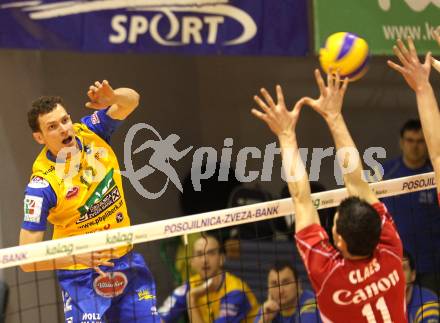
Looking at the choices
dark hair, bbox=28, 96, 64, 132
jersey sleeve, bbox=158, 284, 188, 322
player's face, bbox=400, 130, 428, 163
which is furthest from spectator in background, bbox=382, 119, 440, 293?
dark hair, bbox=28, 96, 64, 132

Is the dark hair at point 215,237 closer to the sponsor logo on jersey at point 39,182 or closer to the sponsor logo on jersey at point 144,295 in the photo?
the sponsor logo on jersey at point 144,295

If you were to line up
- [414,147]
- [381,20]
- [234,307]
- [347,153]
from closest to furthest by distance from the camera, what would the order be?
1. [347,153]
2. [234,307]
3. [414,147]
4. [381,20]

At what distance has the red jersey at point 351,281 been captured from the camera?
4586mm

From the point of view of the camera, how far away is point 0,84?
849 cm

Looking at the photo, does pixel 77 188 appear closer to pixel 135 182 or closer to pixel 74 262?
pixel 74 262

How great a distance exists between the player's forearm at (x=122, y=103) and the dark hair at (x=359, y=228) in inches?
87.4

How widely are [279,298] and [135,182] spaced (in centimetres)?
311

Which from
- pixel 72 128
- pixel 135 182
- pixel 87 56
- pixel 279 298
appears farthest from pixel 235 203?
pixel 72 128

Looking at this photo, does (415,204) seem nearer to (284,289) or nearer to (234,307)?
(284,289)

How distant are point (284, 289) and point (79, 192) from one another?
8.42 feet

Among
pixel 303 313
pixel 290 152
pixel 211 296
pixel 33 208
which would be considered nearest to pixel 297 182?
pixel 290 152

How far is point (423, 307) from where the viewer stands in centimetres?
732

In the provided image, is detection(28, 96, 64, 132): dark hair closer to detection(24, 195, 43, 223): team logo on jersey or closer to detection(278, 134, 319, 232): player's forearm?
detection(24, 195, 43, 223): team logo on jersey

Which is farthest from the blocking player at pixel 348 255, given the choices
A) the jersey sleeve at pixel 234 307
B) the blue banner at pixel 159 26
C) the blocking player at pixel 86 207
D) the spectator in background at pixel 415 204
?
the spectator in background at pixel 415 204
